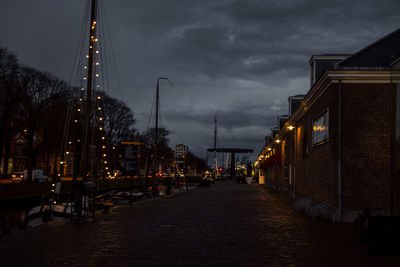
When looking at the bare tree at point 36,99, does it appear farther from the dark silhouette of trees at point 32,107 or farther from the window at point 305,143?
the window at point 305,143

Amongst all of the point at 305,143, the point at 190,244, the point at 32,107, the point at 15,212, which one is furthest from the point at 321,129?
the point at 32,107

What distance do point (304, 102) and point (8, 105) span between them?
2802 cm

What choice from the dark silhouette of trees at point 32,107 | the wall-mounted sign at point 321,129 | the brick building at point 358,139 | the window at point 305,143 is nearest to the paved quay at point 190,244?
the brick building at point 358,139

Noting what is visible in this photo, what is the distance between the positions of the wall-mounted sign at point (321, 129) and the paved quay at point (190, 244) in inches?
148

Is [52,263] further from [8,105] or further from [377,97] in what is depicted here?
[8,105]

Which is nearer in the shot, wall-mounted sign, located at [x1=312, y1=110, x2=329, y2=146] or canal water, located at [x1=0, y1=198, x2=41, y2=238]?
wall-mounted sign, located at [x1=312, y1=110, x2=329, y2=146]

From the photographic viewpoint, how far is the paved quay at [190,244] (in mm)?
7965

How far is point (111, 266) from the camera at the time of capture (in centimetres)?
746

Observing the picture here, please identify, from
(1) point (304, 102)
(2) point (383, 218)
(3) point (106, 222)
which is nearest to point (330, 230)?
(2) point (383, 218)

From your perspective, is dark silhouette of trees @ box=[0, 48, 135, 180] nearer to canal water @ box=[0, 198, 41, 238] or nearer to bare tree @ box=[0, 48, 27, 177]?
bare tree @ box=[0, 48, 27, 177]

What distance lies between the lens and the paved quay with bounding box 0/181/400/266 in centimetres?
796

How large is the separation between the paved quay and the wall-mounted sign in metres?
3.76

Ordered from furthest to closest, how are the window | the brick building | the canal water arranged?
the window
the canal water
the brick building

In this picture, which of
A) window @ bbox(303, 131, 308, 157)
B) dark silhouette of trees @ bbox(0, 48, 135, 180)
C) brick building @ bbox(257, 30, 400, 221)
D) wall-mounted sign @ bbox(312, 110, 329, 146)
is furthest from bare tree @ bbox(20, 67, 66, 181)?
brick building @ bbox(257, 30, 400, 221)
